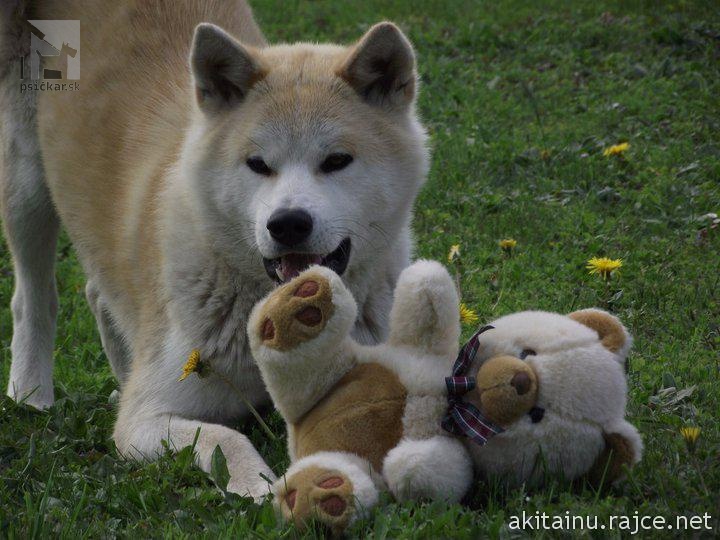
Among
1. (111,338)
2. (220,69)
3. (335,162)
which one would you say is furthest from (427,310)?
(111,338)

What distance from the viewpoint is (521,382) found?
2.50 meters

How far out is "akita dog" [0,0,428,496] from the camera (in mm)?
3289

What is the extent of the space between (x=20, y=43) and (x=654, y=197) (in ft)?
11.2

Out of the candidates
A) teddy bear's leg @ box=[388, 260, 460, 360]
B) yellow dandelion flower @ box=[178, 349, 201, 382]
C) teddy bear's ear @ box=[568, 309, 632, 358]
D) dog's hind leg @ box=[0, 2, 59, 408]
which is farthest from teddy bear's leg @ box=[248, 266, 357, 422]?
dog's hind leg @ box=[0, 2, 59, 408]

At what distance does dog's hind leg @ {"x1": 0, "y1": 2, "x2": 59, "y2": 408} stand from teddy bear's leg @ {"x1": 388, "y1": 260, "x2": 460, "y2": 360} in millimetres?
2402

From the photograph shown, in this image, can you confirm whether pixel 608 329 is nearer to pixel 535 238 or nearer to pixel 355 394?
pixel 355 394

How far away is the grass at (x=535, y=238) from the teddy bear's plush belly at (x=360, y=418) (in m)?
0.18

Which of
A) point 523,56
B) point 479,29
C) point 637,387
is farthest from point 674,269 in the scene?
point 479,29

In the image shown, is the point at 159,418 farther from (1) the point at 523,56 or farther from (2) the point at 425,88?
(1) the point at 523,56

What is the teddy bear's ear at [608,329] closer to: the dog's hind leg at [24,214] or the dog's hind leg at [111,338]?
the dog's hind leg at [111,338]

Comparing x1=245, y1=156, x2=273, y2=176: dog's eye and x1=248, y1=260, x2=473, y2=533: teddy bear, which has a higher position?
x1=245, y1=156, x2=273, y2=176: dog's eye

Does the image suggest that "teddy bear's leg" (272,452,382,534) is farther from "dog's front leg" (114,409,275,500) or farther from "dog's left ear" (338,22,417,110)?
"dog's left ear" (338,22,417,110)

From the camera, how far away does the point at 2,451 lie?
3.46 meters

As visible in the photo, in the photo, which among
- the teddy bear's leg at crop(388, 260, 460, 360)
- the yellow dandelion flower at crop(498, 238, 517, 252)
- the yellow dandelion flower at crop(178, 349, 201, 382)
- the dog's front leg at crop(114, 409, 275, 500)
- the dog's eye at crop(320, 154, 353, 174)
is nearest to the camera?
the teddy bear's leg at crop(388, 260, 460, 360)
